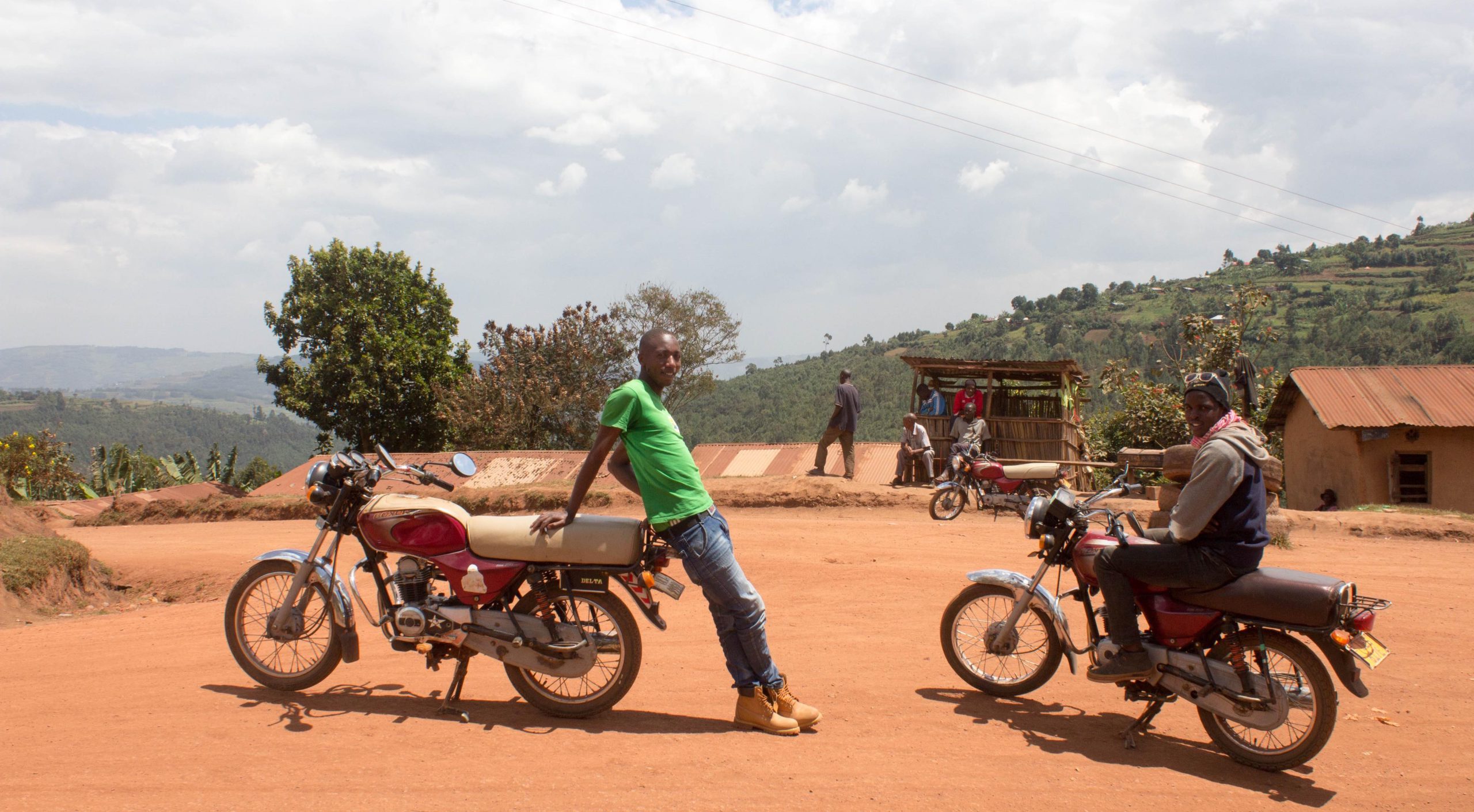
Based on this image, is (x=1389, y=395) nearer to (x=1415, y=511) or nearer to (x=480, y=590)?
(x=1415, y=511)

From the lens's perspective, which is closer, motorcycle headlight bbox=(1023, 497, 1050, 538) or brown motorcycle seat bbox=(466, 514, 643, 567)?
brown motorcycle seat bbox=(466, 514, 643, 567)

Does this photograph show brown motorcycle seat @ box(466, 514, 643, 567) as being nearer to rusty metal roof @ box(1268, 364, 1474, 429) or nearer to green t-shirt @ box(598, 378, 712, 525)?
green t-shirt @ box(598, 378, 712, 525)

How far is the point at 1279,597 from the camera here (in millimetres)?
4480

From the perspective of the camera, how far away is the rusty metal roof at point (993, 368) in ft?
64.1

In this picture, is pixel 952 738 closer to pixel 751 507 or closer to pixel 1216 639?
pixel 1216 639

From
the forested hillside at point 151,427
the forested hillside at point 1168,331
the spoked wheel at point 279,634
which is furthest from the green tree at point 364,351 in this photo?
the forested hillside at point 151,427

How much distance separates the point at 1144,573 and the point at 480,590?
3.46 metres

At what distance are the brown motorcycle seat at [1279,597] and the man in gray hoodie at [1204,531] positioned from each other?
6 cm

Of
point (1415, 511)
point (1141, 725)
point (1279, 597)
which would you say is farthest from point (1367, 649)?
point (1415, 511)

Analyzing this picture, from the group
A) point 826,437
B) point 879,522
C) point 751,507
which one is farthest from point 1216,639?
point 826,437

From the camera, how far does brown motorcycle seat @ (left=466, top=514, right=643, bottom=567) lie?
16.1 ft

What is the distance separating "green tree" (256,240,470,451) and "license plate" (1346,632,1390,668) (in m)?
34.1

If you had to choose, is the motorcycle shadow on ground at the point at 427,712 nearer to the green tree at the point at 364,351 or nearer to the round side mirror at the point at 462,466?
the round side mirror at the point at 462,466

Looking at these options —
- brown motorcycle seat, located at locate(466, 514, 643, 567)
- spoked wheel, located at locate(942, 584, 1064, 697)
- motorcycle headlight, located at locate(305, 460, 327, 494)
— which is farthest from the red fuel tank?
spoked wheel, located at locate(942, 584, 1064, 697)
